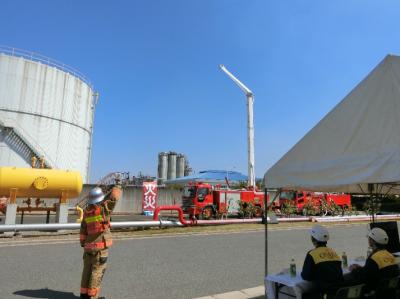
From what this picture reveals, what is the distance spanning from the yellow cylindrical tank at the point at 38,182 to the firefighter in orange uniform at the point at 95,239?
9.83 m

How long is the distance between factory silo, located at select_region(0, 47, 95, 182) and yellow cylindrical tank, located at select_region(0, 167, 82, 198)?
18.4m

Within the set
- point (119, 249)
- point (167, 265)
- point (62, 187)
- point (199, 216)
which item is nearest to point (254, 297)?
point (167, 265)

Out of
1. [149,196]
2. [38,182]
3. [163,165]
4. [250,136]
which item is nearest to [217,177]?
[250,136]

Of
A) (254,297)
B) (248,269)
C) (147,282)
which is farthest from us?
(248,269)

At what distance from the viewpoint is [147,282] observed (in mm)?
7066

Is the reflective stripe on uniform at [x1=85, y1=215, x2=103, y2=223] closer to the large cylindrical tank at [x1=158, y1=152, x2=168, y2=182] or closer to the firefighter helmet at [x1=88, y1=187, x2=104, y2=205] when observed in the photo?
the firefighter helmet at [x1=88, y1=187, x2=104, y2=205]

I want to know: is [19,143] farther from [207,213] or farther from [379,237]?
[379,237]

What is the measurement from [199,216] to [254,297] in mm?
16569

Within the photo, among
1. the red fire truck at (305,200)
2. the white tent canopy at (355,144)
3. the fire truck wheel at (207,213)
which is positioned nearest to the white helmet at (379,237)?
the white tent canopy at (355,144)

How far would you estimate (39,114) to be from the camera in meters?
32.3

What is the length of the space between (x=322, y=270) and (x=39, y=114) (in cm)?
3244

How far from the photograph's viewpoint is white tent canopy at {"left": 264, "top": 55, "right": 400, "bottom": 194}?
4.56 m

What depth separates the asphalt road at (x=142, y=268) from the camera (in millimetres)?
6539

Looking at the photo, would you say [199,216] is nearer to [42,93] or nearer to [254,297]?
[254,297]
